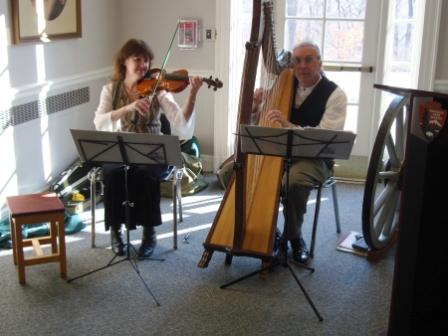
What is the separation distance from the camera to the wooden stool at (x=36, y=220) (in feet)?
8.89

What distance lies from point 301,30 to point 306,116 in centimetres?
150

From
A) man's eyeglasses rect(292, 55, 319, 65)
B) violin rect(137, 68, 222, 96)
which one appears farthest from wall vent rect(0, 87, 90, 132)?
man's eyeglasses rect(292, 55, 319, 65)

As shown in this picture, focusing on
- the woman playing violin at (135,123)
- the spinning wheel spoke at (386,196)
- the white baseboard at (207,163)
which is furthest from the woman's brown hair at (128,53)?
the white baseboard at (207,163)

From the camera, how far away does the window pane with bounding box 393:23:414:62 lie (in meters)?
4.16

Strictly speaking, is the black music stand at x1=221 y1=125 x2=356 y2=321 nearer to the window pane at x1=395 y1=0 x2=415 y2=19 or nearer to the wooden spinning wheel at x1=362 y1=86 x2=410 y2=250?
the wooden spinning wheel at x1=362 y1=86 x2=410 y2=250

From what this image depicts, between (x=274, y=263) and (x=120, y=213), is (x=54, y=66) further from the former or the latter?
(x=274, y=263)

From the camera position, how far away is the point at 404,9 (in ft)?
13.5

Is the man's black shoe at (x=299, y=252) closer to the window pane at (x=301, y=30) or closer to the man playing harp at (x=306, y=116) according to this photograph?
the man playing harp at (x=306, y=116)

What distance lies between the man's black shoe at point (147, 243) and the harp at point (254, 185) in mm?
416

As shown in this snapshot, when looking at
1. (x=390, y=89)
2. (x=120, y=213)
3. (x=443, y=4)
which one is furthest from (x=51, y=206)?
(x=443, y=4)

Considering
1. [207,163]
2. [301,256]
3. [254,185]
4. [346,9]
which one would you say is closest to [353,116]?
[346,9]

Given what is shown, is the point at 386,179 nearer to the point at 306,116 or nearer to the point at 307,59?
the point at 306,116

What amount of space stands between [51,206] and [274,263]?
1125 mm

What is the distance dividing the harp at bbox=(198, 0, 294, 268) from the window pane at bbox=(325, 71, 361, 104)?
1.41 metres
